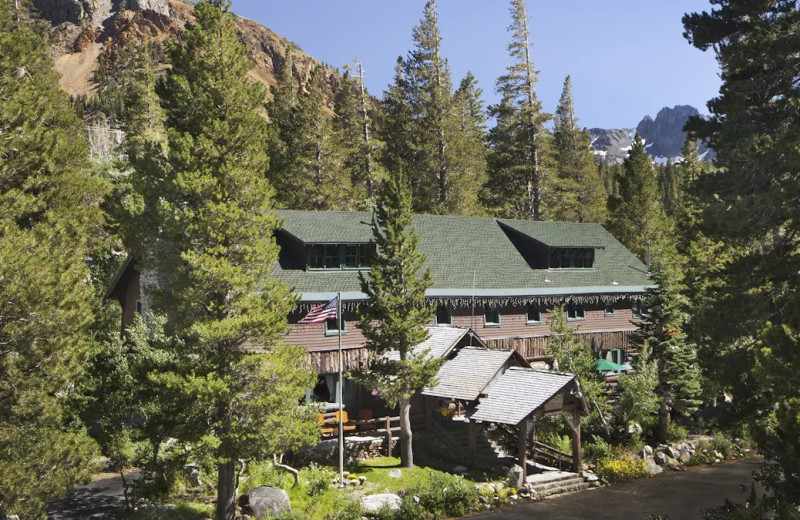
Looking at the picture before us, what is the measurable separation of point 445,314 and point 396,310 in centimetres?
947

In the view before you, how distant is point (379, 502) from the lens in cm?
2462

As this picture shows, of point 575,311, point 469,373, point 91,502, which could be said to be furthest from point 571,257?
point 91,502

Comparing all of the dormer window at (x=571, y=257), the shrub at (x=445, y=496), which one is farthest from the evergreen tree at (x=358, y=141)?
→ the shrub at (x=445, y=496)

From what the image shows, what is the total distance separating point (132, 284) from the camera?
3809 centimetres

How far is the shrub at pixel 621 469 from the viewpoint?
29828 millimetres

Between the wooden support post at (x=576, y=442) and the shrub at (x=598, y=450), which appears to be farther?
the shrub at (x=598, y=450)

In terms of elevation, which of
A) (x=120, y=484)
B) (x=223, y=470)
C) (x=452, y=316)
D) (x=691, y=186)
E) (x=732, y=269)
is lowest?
(x=120, y=484)

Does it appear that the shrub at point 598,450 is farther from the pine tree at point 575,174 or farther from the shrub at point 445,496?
the pine tree at point 575,174

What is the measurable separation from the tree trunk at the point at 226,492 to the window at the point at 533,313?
74.1 feet

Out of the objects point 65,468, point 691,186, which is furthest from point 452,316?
point 65,468

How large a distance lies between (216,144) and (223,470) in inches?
402

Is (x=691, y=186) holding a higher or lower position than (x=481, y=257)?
higher

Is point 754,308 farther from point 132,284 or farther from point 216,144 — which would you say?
point 132,284

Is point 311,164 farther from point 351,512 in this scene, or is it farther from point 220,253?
point 351,512
